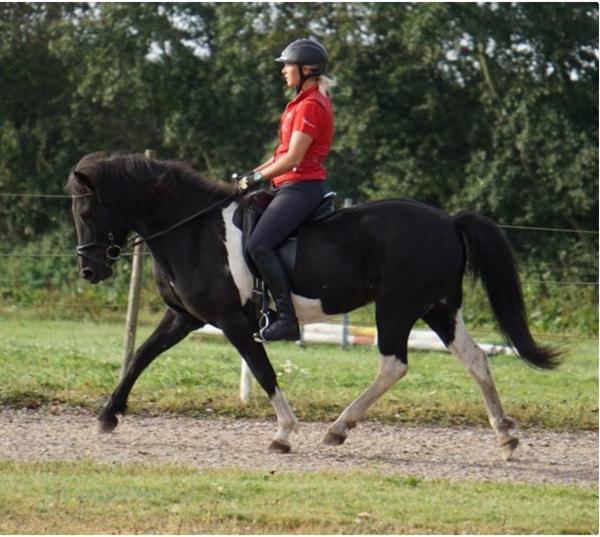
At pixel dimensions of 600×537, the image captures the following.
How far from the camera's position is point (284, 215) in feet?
29.5

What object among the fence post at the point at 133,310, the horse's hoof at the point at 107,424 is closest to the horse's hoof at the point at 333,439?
the horse's hoof at the point at 107,424

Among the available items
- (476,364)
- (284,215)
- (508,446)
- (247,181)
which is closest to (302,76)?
(247,181)

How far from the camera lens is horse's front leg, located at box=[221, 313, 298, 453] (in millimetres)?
9164

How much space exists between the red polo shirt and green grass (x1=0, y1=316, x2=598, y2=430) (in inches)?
100

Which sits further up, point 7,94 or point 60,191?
point 7,94

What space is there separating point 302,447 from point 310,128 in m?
2.30

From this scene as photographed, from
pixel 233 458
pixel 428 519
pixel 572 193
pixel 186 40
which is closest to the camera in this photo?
pixel 428 519

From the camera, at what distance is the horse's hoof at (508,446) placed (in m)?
9.28

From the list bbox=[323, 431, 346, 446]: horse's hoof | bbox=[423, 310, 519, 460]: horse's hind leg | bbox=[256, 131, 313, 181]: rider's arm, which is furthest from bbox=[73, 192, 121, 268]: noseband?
bbox=[423, 310, 519, 460]: horse's hind leg

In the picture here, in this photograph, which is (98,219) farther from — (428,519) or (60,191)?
(60,191)

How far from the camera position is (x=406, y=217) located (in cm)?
919

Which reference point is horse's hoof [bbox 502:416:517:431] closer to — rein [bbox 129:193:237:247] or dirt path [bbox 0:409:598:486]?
dirt path [bbox 0:409:598:486]

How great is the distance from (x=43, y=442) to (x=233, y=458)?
142 centimetres

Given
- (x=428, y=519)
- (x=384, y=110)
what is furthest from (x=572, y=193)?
(x=428, y=519)
